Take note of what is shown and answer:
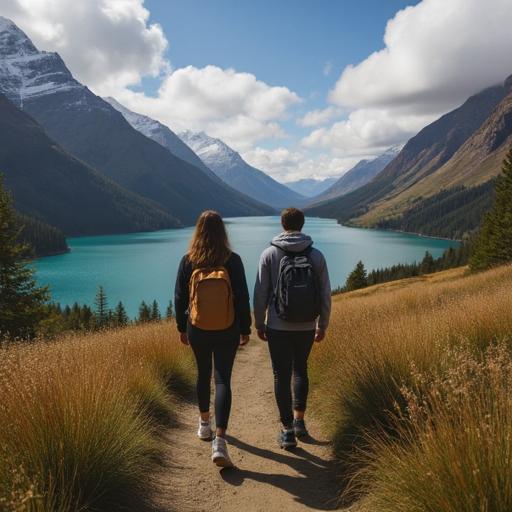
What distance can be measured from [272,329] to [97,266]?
122 metres

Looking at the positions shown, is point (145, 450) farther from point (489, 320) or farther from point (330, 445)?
point (489, 320)

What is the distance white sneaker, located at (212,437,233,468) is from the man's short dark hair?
2720mm

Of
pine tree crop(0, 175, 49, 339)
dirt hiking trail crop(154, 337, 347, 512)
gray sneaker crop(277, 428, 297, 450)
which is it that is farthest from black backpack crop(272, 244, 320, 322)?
pine tree crop(0, 175, 49, 339)

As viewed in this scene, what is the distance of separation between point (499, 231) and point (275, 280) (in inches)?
1659

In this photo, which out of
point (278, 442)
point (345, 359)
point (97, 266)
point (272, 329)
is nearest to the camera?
point (272, 329)

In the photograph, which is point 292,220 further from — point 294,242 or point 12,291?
point 12,291

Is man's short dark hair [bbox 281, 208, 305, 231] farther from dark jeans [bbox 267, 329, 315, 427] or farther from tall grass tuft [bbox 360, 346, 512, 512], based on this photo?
tall grass tuft [bbox 360, 346, 512, 512]

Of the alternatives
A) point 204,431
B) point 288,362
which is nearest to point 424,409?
point 288,362

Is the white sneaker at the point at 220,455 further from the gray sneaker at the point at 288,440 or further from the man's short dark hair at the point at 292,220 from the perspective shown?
the man's short dark hair at the point at 292,220

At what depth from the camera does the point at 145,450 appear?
4.78 meters

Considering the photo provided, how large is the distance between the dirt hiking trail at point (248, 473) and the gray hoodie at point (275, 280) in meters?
1.64

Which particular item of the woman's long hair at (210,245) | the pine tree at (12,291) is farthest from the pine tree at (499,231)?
the woman's long hair at (210,245)

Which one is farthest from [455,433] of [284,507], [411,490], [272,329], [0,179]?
[0,179]

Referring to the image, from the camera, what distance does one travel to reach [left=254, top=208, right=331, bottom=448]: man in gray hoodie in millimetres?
5402
